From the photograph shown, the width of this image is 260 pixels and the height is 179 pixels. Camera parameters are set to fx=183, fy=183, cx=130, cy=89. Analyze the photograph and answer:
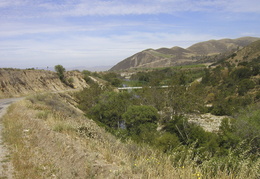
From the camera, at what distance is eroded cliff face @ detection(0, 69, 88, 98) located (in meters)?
30.9

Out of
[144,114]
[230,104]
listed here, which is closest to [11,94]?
[144,114]

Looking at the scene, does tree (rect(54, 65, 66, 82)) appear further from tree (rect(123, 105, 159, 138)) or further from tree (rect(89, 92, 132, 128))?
tree (rect(123, 105, 159, 138))

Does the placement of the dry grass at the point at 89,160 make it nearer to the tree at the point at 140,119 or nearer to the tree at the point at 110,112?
the tree at the point at 140,119

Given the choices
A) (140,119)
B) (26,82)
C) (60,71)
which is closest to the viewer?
(140,119)

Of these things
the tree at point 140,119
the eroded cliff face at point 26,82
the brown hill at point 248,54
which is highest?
the brown hill at point 248,54

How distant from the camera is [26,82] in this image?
3603cm

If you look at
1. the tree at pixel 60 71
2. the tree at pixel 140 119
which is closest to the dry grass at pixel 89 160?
the tree at pixel 140 119

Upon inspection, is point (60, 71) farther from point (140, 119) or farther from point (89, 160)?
point (89, 160)

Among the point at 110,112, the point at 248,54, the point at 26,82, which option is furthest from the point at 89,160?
the point at 248,54

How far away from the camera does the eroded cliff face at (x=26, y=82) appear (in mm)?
30866

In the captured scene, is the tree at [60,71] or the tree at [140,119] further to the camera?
the tree at [60,71]

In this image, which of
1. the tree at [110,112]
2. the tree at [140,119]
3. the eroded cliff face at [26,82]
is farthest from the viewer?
the eroded cliff face at [26,82]

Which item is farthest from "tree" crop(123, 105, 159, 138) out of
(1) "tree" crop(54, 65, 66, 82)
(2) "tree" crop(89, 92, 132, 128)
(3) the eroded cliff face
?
(1) "tree" crop(54, 65, 66, 82)

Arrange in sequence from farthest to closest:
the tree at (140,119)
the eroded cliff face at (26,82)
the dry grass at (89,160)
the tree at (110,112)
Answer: the eroded cliff face at (26,82) → the tree at (110,112) → the tree at (140,119) → the dry grass at (89,160)
